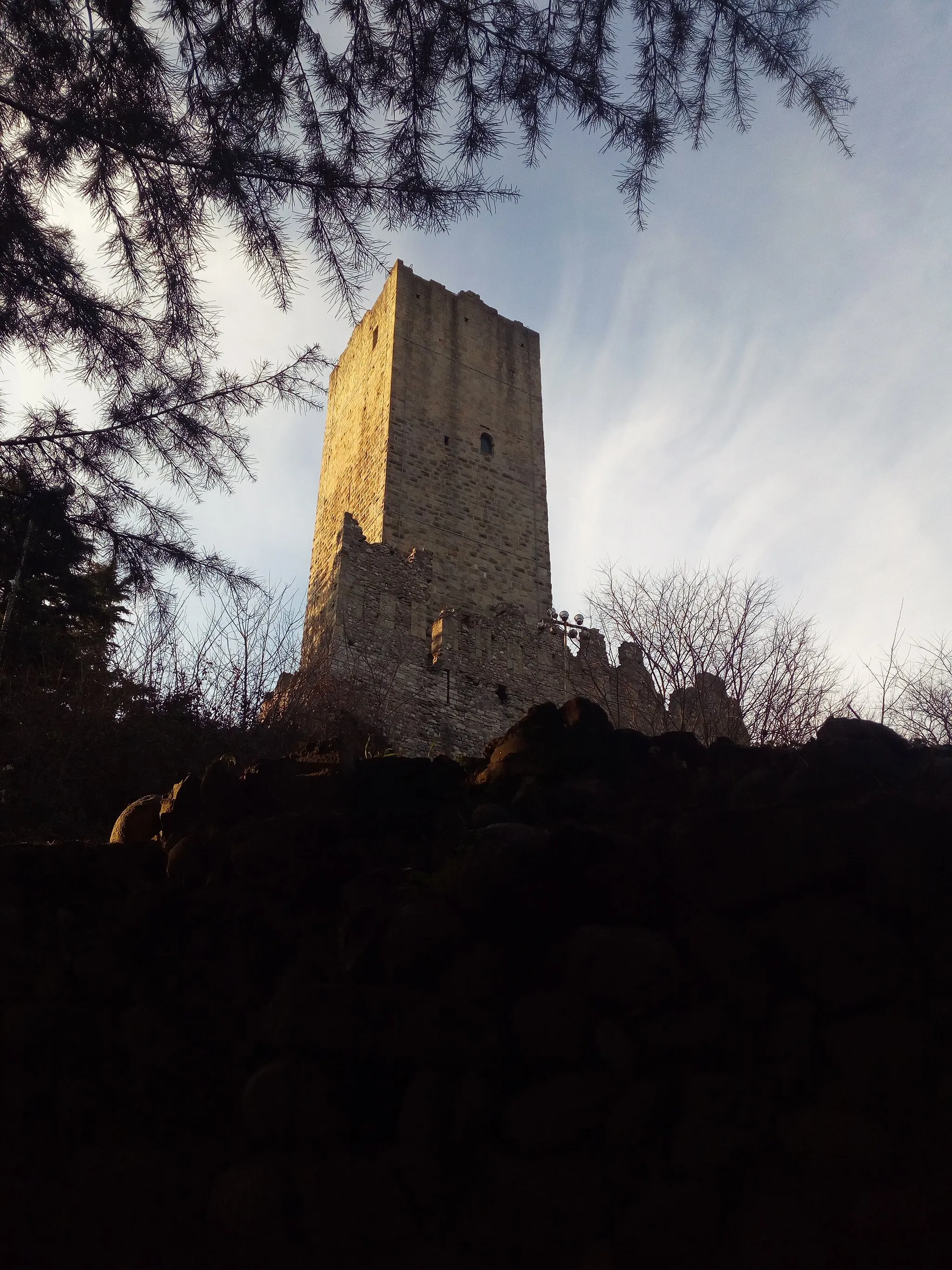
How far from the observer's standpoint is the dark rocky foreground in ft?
7.12

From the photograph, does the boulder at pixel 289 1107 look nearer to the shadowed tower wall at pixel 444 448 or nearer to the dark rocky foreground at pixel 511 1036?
the dark rocky foreground at pixel 511 1036

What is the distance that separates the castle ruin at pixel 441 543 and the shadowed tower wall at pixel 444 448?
0.13ft

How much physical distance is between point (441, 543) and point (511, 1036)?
16035mm

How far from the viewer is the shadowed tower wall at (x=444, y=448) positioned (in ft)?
60.0

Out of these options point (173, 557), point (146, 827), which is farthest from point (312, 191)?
point (146, 827)

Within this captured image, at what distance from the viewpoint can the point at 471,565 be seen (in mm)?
18484

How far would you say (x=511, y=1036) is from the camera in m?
2.56

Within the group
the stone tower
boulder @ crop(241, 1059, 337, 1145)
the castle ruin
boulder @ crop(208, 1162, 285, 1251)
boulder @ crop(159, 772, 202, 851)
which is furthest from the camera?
the castle ruin

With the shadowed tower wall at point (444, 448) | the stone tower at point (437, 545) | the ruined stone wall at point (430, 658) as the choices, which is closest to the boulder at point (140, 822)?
the stone tower at point (437, 545)

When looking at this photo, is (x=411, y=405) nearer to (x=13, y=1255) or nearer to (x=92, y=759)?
(x=92, y=759)

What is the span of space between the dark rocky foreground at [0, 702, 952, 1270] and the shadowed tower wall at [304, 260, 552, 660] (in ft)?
42.6

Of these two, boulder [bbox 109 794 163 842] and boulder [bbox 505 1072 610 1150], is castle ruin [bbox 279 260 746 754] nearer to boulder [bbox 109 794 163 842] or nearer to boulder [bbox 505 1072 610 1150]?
boulder [bbox 109 794 163 842]

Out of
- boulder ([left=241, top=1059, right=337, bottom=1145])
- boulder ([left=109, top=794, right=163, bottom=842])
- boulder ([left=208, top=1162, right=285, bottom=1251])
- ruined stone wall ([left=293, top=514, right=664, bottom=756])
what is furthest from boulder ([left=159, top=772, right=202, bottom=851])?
ruined stone wall ([left=293, top=514, right=664, bottom=756])

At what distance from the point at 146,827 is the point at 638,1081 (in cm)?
244
